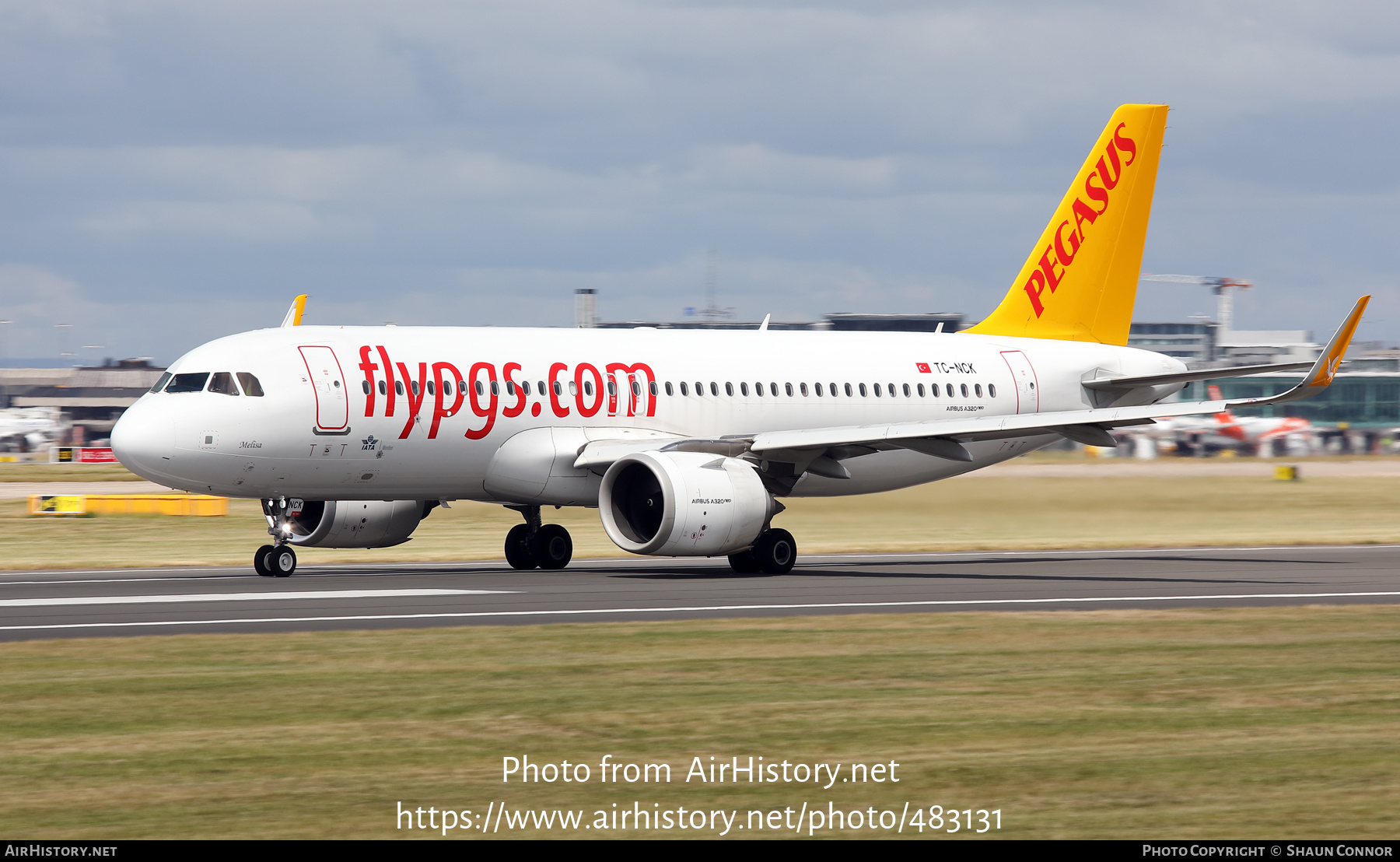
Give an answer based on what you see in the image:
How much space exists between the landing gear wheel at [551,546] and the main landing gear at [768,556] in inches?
135

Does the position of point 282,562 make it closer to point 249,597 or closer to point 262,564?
point 262,564

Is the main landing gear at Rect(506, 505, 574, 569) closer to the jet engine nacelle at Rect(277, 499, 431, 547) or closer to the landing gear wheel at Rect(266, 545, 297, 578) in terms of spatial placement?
the jet engine nacelle at Rect(277, 499, 431, 547)

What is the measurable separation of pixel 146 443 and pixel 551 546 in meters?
7.64

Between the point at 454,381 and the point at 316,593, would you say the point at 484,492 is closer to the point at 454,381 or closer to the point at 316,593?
the point at 454,381

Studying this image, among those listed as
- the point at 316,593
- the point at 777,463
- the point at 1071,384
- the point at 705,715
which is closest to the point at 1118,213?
the point at 1071,384

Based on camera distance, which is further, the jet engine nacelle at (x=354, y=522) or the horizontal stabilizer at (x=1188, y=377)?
the horizontal stabilizer at (x=1188, y=377)

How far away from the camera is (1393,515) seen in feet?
156

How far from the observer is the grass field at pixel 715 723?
1014cm

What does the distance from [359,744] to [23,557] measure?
25.4 meters

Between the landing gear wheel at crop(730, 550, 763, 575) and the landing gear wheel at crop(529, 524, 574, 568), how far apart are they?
336 centimetres

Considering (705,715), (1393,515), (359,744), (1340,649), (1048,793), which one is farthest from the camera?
(1393,515)

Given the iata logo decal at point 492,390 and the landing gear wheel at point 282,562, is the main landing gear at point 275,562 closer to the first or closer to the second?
the landing gear wheel at point 282,562

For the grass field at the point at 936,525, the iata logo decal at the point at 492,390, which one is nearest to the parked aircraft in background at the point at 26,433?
the grass field at the point at 936,525

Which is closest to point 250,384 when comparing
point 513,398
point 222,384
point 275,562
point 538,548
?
point 222,384
